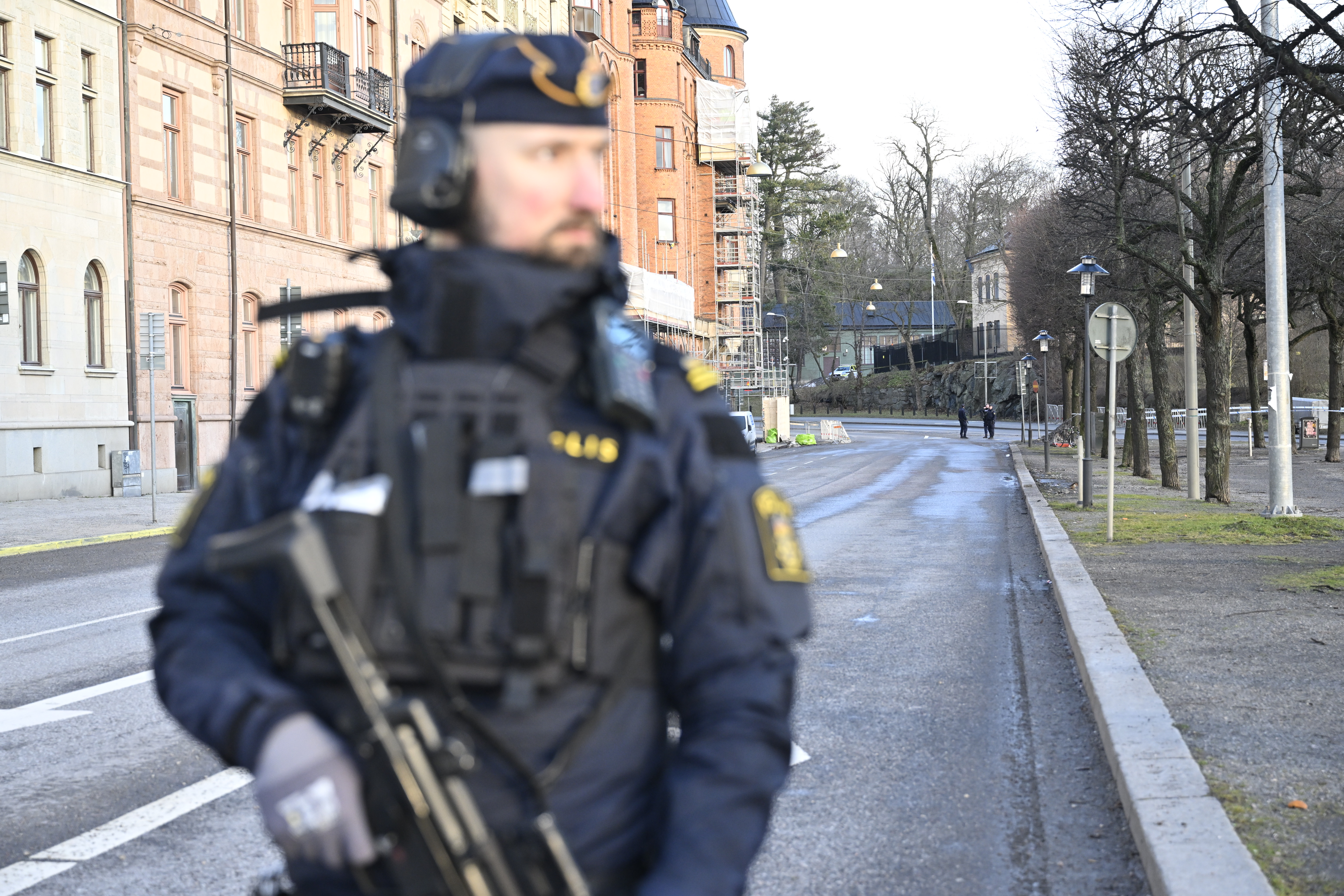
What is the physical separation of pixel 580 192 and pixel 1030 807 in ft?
15.0

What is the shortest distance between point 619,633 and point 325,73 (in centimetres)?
3334

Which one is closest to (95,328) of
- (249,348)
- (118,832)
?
(249,348)

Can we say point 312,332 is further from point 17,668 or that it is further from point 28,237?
point 17,668

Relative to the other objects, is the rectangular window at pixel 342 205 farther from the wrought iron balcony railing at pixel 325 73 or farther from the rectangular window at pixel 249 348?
the rectangular window at pixel 249 348

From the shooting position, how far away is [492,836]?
5.82 ft

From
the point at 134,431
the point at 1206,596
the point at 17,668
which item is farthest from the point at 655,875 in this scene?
the point at 134,431

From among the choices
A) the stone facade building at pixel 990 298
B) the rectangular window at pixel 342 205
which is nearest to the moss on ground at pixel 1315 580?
the rectangular window at pixel 342 205

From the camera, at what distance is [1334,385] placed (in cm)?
3625

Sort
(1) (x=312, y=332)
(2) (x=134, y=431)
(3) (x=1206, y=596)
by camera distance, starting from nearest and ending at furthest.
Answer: (3) (x=1206, y=596) → (2) (x=134, y=431) → (1) (x=312, y=332)

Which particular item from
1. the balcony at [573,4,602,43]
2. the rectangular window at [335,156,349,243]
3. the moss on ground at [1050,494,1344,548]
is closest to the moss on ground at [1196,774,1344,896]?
the moss on ground at [1050,494,1344,548]

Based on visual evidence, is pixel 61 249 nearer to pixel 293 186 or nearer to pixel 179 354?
pixel 179 354

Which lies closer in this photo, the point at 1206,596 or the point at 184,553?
the point at 184,553

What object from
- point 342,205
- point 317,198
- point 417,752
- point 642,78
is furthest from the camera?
point 642,78

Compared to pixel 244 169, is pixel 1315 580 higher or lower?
lower
